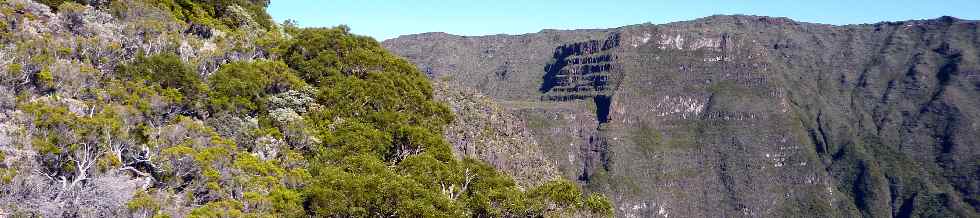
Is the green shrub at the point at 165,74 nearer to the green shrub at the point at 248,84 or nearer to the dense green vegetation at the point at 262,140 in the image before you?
the dense green vegetation at the point at 262,140

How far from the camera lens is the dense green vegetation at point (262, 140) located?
2541 cm

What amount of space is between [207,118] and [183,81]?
7.25ft

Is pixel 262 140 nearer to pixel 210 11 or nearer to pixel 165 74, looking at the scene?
pixel 165 74

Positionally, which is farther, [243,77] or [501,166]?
[501,166]

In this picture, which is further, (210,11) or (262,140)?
(210,11)

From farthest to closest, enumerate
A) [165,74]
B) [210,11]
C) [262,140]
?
[210,11]
[165,74]
[262,140]

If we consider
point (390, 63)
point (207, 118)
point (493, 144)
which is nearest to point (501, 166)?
point (493, 144)

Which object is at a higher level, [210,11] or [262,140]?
[210,11]

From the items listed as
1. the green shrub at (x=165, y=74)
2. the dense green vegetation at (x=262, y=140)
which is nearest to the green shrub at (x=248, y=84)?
the dense green vegetation at (x=262, y=140)

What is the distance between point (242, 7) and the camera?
60.1 metres

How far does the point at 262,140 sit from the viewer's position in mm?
33469

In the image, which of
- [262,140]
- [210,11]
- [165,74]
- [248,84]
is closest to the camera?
[262,140]

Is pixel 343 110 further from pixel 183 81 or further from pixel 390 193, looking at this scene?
pixel 390 193

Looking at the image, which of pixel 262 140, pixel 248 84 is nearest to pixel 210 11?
pixel 248 84
